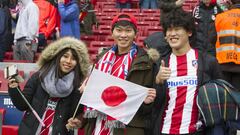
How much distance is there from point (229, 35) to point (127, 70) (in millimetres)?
2813

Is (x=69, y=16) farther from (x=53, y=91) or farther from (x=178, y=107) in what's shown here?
(x=178, y=107)

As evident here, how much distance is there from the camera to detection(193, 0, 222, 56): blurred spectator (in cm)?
682

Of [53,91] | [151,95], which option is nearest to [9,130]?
[53,91]

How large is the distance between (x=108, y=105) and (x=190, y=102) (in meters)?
0.62

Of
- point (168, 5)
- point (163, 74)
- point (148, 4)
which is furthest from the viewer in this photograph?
point (148, 4)

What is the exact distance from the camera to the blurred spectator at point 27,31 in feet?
29.0

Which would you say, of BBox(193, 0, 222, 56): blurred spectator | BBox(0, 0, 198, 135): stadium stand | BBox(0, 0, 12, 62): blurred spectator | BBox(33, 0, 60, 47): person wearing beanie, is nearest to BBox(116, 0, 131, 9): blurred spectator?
BBox(0, 0, 198, 135): stadium stand

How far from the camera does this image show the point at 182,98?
12.4 feet

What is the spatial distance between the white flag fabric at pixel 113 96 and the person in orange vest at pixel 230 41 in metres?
2.72

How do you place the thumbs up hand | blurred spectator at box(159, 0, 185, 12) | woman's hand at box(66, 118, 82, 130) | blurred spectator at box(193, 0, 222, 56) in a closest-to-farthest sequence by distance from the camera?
the thumbs up hand → woman's hand at box(66, 118, 82, 130) → blurred spectator at box(159, 0, 185, 12) → blurred spectator at box(193, 0, 222, 56)

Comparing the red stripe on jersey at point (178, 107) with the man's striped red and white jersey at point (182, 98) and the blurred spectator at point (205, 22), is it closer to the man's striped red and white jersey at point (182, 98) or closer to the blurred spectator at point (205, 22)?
the man's striped red and white jersey at point (182, 98)

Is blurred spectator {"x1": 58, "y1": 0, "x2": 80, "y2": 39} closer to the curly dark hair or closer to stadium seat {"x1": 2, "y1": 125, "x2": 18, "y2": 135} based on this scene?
stadium seat {"x1": 2, "y1": 125, "x2": 18, "y2": 135}

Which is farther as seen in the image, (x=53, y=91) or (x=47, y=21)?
(x=47, y=21)

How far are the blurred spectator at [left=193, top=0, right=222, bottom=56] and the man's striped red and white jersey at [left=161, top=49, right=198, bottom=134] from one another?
286 centimetres
